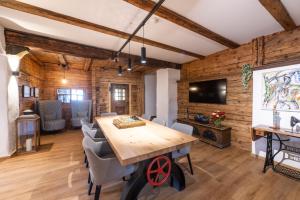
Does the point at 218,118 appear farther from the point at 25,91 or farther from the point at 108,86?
the point at 25,91

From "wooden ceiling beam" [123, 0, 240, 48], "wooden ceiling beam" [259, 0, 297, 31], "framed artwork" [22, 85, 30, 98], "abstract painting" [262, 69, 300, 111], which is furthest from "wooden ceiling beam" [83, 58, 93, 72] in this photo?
"abstract painting" [262, 69, 300, 111]

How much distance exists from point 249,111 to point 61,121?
18.7ft

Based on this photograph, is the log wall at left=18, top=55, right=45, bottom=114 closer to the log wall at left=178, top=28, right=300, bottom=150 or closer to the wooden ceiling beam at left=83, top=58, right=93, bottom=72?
the wooden ceiling beam at left=83, top=58, right=93, bottom=72

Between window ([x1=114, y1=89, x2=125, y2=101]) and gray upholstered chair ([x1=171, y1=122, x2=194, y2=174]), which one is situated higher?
window ([x1=114, y1=89, x2=125, y2=101])

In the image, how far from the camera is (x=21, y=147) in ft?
11.3

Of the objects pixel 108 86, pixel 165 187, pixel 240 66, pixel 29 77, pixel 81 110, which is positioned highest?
pixel 240 66

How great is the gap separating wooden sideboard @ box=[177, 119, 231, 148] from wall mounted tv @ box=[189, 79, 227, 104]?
2.52ft

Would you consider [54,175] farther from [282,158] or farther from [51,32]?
[282,158]

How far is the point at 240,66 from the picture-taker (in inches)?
141

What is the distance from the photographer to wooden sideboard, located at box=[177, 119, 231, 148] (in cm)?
353

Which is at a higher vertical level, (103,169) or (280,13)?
(280,13)

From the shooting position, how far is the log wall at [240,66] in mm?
2775

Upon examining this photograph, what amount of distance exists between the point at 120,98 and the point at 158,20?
474 cm

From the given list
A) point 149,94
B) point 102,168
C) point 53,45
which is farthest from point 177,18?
point 149,94
